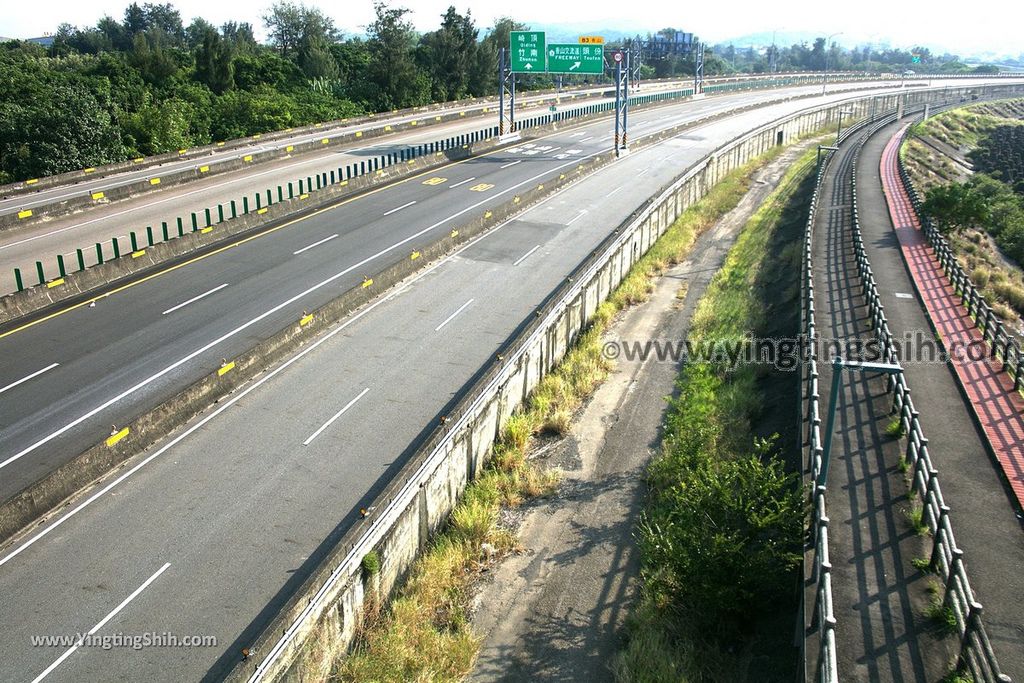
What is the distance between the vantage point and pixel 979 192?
177ft

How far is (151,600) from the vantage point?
47.7ft

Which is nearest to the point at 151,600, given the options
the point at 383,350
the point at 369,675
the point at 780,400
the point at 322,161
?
the point at 369,675

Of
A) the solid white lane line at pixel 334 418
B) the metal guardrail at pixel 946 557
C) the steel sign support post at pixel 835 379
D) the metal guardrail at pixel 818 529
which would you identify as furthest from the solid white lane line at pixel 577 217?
the steel sign support post at pixel 835 379

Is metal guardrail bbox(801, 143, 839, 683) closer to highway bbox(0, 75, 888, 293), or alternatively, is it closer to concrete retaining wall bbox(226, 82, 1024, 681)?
concrete retaining wall bbox(226, 82, 1024, 681)

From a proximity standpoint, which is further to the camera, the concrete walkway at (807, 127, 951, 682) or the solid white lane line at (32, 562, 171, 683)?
the solid white lane line at (32, 562, 171, 683)

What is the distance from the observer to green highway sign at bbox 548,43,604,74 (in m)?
62.1

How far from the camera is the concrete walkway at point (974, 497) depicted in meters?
12.6

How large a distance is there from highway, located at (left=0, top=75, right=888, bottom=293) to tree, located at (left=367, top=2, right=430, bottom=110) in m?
27.6

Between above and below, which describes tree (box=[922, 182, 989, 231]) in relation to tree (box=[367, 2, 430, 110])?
below

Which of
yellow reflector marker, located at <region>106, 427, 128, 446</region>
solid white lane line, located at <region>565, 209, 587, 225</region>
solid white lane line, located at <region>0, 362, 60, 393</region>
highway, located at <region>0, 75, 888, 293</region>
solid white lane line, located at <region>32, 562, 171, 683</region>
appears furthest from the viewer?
solid white lane line, located at <region>565, 209, 587, 225</region>

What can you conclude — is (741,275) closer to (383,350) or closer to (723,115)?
(383,350)

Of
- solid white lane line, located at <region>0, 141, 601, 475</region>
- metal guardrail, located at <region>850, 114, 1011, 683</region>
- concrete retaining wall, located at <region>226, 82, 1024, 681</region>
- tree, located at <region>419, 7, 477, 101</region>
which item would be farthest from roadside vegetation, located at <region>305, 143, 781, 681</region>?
tree, located at <region>419, 7, 477, 101</region>

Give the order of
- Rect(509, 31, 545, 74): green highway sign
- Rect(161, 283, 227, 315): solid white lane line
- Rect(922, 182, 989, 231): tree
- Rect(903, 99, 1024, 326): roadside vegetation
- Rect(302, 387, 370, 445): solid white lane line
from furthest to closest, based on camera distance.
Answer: Rect(509, 31, 545, 74): green highway sign, Rect(922, 182, 989, 231): tree, Rect(903, 99, 1024, 326): roadside vegetation, Rect(161, 283, 227, 315): solid white lane line, Rect(302, 387, 370, 445): solid white lane line

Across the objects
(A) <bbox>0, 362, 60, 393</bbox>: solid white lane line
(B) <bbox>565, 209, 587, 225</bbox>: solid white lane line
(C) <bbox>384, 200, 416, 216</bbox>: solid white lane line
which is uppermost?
(C) <bbox>384, 200, 416, 216</bbox>: solid white lane line
